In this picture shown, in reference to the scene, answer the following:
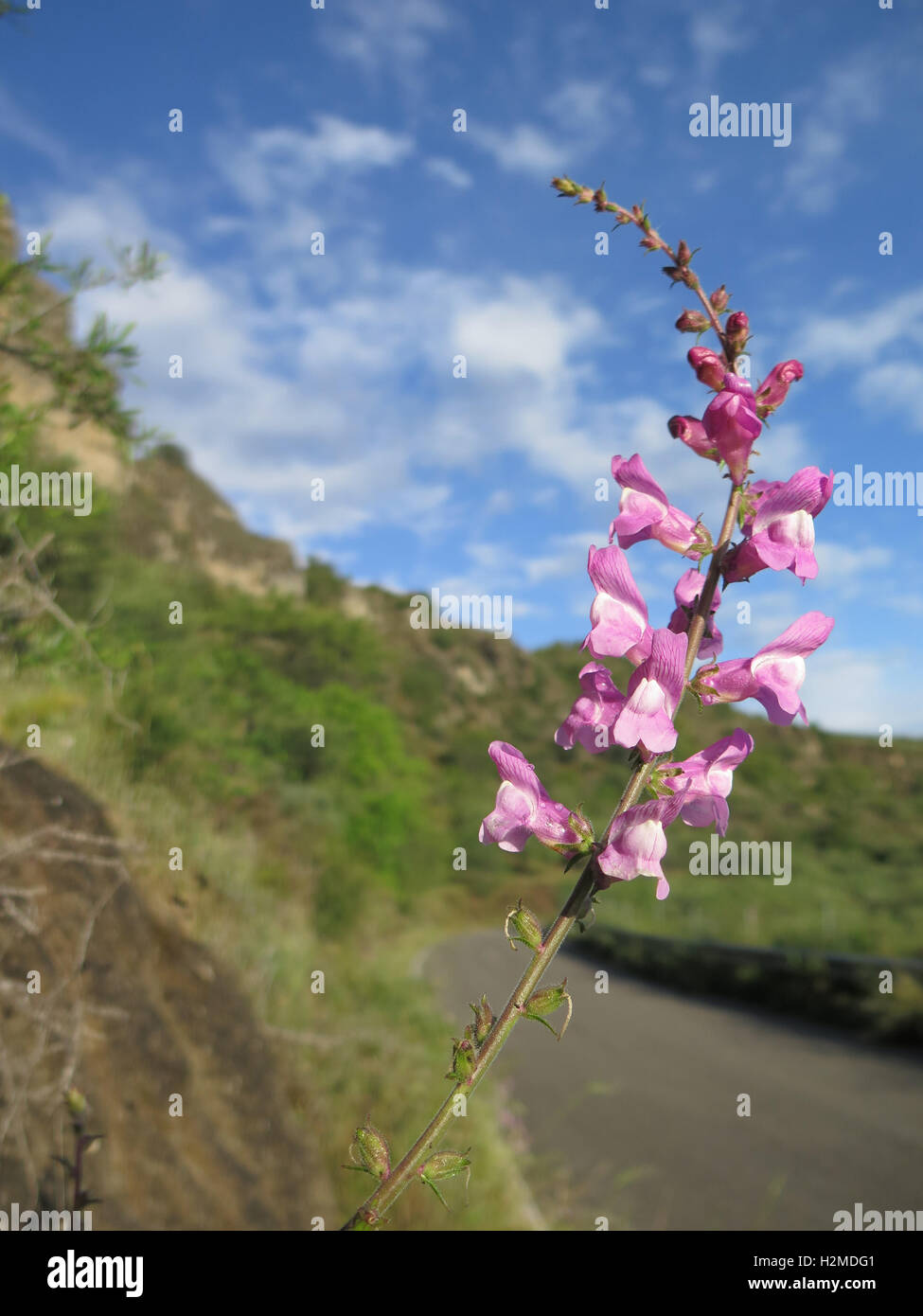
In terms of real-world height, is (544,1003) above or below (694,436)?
below

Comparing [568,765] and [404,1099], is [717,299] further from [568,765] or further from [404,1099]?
[568,765]

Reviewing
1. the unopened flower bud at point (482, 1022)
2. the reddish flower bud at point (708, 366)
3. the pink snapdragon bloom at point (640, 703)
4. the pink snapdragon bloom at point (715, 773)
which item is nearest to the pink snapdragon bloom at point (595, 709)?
the pink snapdragon bloom at point (640, 703)

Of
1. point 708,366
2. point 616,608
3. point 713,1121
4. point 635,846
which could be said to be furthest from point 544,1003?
point 713,1121

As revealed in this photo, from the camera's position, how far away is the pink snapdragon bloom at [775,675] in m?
1.33

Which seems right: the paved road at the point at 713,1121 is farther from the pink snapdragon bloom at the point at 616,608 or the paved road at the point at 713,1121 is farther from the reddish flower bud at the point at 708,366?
the reddish flower bud at the point at 708,366

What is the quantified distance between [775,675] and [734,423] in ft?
1.25

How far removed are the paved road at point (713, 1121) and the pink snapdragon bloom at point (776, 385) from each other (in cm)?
673

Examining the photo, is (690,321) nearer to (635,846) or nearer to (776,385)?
(776,385)

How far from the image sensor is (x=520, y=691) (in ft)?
267

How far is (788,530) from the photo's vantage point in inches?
51.4

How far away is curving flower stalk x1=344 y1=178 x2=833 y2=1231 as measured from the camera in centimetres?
112

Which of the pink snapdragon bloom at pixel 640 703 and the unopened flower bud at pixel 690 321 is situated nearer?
the pink snapdragon bloom at pixel 640 703
